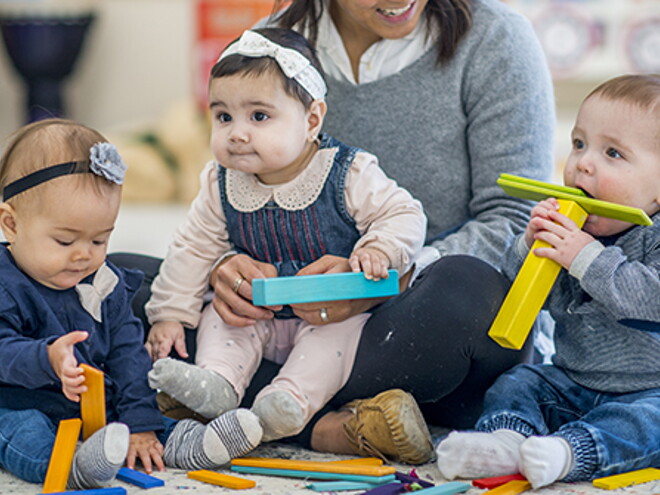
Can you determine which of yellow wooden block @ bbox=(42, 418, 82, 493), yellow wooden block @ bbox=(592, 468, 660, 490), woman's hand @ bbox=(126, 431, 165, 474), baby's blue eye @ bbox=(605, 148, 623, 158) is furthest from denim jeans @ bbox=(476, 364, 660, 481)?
yellow wooden block @ bbox=(42, 418, 82, 493)

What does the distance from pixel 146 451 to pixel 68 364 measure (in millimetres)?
190

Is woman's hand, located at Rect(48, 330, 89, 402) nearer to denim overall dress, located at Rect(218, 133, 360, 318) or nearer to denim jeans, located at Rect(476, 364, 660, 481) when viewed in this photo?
denim overall dress, located at Rect(218, 133, 360, 318)

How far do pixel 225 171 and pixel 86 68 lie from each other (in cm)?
327

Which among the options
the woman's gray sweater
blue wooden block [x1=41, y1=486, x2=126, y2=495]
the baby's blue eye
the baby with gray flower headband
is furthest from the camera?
the woman's gray sweater

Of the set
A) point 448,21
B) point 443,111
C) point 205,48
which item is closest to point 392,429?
point 443,111

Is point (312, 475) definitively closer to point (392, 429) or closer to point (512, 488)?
point (392, 429)

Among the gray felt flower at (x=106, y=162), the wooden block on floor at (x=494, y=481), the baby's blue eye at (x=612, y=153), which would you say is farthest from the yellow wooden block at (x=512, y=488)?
the gray felt flower at (x=106, y=162)

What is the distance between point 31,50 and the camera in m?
4.38

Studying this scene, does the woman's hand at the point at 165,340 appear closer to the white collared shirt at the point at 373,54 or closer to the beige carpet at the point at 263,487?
the beige carpet at the point at 263,487

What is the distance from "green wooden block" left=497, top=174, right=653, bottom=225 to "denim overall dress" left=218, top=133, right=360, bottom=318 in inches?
9.4

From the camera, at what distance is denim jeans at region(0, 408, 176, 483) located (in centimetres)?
122

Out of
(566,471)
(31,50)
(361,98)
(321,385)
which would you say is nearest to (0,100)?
(31,50)

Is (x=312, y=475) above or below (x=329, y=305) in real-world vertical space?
below

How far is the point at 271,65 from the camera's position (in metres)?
1.43
